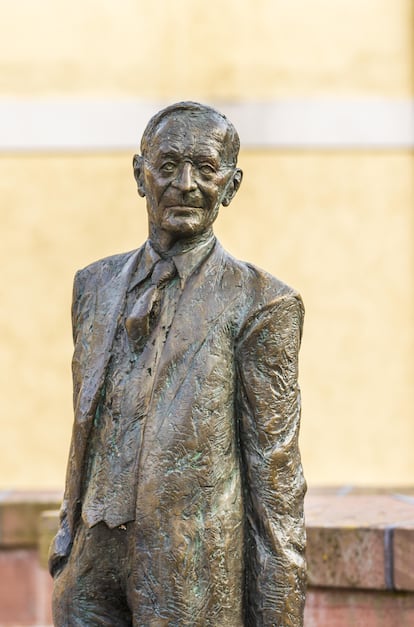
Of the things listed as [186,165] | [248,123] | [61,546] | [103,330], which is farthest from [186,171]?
[248,123]

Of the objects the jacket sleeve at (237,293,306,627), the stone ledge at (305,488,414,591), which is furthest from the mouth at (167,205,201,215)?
the stone ledge at (305,488,414,591)

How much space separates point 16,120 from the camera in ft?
29.5

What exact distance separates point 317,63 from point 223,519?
6130 mm

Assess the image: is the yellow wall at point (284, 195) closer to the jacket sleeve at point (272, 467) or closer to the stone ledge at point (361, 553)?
the stone ledge at point (361, 553)

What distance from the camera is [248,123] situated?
8898 mm

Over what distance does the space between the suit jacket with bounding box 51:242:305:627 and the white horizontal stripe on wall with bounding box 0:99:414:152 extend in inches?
221

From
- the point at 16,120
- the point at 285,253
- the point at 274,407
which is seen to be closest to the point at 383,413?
the point at 285,253

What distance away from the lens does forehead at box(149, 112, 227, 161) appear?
3270 mm

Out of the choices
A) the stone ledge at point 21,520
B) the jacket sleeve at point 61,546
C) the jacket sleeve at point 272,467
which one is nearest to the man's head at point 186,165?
the jacket sleeve at point 272,467

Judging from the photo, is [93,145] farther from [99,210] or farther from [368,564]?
[368,564]

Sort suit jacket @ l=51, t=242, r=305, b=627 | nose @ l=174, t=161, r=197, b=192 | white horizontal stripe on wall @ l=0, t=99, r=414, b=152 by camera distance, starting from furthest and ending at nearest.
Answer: white horizontal stripe on wall @ l=0, t=99, r=414, b=152
nose @ l=174, t=161, r=197, b=192
suit jacket @ l=51, t=242, r=305, b=627

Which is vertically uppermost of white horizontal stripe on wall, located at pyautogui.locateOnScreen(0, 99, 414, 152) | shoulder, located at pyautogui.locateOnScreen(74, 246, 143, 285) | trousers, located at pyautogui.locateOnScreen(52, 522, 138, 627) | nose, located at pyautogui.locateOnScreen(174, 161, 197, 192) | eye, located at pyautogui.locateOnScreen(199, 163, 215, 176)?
white horizontal stripe on wall, located at pyautogui.locateOnScreen(0, 99, 414, 152)

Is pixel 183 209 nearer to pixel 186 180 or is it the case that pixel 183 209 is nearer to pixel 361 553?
A: pixel 186 180

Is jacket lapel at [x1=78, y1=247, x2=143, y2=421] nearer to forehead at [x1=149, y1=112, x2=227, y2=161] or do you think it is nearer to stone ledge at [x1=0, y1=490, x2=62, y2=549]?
forehead at [x1=149, y1=112, x2=227, y2=161]
